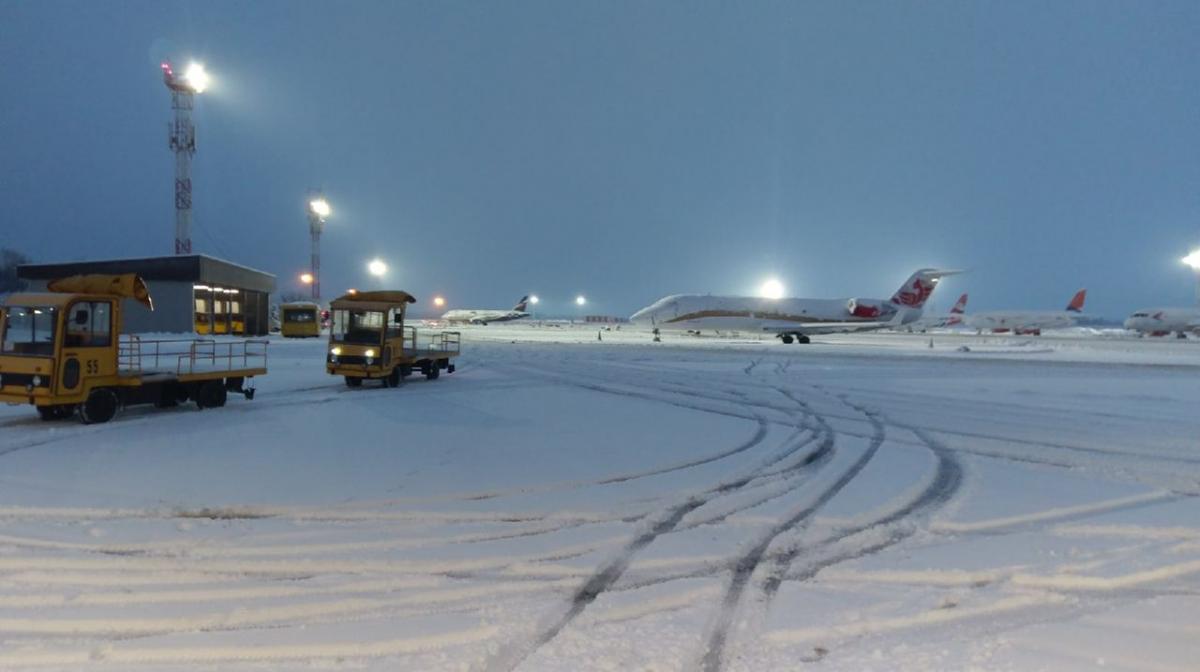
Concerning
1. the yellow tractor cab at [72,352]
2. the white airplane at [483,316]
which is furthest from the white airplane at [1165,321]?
the yellow tractor cab at [72,352]

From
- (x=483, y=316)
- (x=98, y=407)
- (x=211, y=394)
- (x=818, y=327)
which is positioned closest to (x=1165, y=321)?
(x=818, y=327)

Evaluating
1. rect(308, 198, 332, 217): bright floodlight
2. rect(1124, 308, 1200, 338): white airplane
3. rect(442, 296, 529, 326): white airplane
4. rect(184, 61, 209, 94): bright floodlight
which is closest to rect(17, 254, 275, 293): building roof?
rect(184, 61, 209, 94): bright floodlight

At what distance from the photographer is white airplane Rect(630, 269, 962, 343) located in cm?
5325

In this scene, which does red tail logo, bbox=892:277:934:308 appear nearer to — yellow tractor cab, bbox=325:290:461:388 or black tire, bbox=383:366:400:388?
yellow tractor cab, bbox=325:290:461:388

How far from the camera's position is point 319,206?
65812mm

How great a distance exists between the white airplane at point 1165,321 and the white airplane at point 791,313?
44170 mm

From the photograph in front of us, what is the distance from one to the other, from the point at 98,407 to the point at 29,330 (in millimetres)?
1799

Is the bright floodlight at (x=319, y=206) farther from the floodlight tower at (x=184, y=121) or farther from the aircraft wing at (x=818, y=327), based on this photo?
the aircraft wing at (x=818, y=327)

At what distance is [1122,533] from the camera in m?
7.59

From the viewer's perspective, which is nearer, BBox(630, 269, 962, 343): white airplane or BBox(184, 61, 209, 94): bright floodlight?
BBox(184, 61, 209, 94): bright floodlight

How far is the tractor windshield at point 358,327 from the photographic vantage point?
2027 cm

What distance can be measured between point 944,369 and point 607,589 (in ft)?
91.7

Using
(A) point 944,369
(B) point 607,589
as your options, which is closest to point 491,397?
(B) point 607,589

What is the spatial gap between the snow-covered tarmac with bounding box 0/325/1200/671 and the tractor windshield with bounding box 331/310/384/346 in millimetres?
4988
